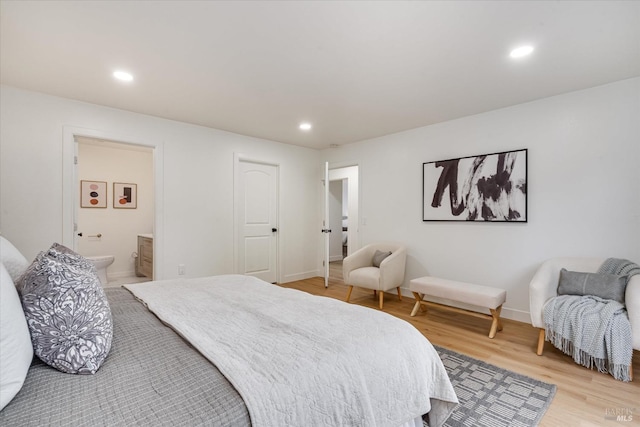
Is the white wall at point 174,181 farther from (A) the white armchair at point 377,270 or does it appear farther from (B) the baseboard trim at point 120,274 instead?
(B) the baseboard trim at point 120,274

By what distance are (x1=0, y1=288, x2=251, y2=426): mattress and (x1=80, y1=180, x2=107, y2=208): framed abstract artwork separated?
16.7 feet

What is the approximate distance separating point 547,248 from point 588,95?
61.9 inches

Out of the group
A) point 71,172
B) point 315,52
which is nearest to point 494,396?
point 315,52

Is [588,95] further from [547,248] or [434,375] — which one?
[434,375]

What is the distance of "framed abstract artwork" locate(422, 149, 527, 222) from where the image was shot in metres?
3.33

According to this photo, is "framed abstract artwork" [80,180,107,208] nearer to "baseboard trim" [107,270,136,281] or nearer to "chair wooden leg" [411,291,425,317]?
"baseboard trim" [107,270,136,281]

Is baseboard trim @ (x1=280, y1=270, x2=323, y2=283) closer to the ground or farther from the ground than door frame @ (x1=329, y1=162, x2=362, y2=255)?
closer to the ground

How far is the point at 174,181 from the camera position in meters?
3.92

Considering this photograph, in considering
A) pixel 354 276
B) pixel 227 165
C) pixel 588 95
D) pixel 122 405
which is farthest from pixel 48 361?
pixel 588 95

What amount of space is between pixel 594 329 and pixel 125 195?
6628mm

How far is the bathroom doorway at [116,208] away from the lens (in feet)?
16.6

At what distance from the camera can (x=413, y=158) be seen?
4.29 metres

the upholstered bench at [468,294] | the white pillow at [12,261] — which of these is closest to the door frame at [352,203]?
the upholstered bench at [468,294]

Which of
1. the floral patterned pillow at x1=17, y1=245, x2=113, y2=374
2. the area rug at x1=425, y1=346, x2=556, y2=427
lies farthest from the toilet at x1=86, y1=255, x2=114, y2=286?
the area rug at x1=425, y1=346, x2=556, y2=427
